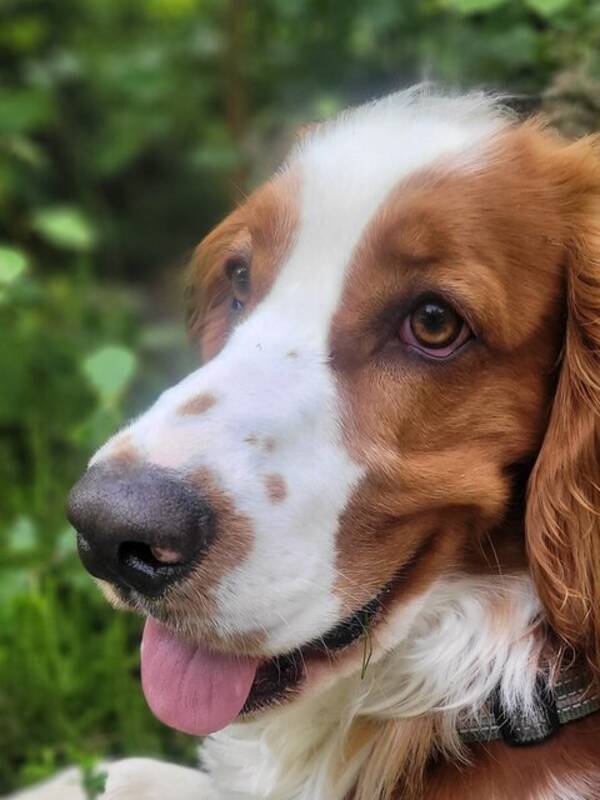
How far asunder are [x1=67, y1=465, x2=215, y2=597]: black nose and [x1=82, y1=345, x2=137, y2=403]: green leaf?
3.86ft

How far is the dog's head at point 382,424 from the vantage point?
209 cm

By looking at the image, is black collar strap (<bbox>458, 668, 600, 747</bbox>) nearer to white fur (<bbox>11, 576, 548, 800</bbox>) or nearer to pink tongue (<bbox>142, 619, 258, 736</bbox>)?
white fur (<bbox>11, 576, 548, 800</bbox>)

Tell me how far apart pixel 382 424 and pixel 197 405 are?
36 cm

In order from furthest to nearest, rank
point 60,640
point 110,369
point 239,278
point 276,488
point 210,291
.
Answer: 1. point 60,640
2. point 110,369
3. point 210,291
4. point 239,278
5. point 276,488

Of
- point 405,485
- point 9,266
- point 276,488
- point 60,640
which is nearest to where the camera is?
point 276,488

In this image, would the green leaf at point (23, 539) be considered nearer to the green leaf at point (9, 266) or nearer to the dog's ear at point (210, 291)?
the dog's ear at point (210, 291)

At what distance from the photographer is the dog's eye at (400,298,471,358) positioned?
2281 millimetres

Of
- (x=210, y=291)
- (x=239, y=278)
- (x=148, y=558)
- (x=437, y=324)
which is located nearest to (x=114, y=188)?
(x=210, y=291)

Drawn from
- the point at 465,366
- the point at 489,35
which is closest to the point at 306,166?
the point at 465,366

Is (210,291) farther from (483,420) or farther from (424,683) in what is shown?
(424,683)

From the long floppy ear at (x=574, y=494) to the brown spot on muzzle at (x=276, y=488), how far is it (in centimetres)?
51

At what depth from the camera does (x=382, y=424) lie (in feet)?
7.38

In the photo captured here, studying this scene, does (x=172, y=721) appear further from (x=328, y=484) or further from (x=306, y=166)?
(x=306, y=166)

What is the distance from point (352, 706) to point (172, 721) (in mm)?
396
